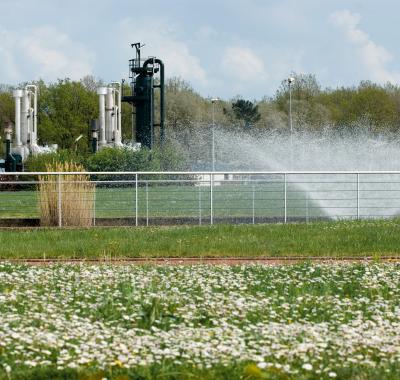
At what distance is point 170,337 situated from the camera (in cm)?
663

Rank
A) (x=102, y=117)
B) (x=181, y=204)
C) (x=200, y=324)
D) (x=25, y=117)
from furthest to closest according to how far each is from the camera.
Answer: (x=25, y=117) → (x=102, y=117) → (x=181, y=204) → (x=200, y=324)

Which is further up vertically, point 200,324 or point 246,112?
point 246,112

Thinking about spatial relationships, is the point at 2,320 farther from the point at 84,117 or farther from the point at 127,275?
the point at 84,117

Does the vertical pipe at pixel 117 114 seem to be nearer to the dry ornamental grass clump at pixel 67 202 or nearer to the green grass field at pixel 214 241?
the dry ornamental grass clump at pixel 67 202

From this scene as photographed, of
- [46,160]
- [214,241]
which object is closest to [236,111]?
[46,160]

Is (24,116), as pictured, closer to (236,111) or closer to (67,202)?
(236,111)

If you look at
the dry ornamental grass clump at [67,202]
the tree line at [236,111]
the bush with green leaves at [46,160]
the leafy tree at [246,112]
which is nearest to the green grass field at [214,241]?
the dry ornamental grass clump at [67,202]

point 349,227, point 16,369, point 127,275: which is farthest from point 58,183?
point 16,369

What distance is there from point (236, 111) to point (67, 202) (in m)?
60.8

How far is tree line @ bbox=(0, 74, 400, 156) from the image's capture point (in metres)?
69.7

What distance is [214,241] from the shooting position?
1563 centimetres

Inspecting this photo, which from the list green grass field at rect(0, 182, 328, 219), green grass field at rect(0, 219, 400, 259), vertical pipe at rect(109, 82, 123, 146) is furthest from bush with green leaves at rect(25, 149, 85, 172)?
green grass field at rect(0, 219, 400, 259)

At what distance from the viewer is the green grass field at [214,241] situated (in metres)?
14.4

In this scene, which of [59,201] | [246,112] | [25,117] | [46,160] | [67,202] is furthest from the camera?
[246,112]
